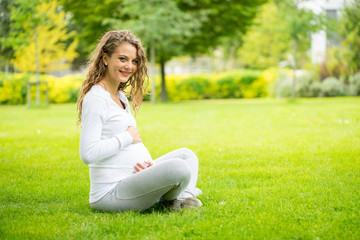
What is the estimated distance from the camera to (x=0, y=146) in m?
7.75

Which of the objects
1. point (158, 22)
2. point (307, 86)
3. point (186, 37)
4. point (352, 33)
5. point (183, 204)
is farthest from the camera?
point (307, 86)

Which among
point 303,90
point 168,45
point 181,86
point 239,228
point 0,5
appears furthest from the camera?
point 181,86

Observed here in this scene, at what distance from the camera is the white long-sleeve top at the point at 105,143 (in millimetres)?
3264

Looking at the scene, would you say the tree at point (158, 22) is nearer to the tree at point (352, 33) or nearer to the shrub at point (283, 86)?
the shrub at point (283, 86)

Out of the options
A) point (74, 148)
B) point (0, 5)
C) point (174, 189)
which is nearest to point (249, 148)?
point (74, 148)

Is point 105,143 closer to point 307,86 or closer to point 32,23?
point 32,23

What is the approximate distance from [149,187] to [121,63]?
111cm

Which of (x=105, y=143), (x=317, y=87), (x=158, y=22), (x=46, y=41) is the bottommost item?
→ (x=317, y=87)

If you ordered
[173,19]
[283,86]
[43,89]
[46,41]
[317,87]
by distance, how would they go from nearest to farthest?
[173,19] → [317,87] → [283,86] → [46,41] → [43,89]

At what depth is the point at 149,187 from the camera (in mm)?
3387

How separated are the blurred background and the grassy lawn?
9141 mm

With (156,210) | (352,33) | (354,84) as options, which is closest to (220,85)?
(354,84)

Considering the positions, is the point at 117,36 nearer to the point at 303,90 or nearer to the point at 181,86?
the point at 303,90

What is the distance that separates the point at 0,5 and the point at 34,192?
44.8 feet
